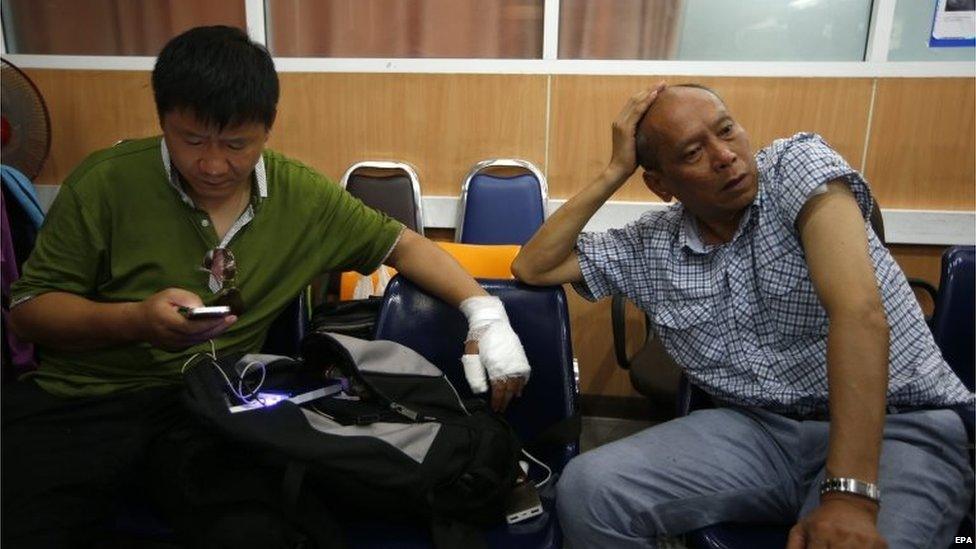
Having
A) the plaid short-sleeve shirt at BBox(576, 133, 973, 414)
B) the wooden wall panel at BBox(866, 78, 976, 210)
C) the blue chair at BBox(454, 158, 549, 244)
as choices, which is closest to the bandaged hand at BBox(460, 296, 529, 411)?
the plaid short-sleeve shirt at BBox(576, 133, 973, 414)

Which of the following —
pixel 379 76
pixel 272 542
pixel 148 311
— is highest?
pixel 379 76

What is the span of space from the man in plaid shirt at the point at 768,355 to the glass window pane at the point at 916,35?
1592mm

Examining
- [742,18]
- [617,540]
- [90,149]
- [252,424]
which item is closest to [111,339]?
[252,424]

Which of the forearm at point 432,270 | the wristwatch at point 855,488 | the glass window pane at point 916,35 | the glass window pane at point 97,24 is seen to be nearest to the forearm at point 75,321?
the forearm at point 432,270

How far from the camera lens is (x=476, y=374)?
1252 mm

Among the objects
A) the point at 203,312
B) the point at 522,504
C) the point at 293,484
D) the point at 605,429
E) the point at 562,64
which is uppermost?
the point at 562,64

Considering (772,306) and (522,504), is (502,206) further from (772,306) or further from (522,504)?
(522,504)

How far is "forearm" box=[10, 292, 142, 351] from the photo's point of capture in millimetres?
1127

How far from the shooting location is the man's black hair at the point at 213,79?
1.11 metres

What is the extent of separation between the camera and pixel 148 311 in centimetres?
107

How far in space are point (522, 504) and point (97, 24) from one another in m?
2.87

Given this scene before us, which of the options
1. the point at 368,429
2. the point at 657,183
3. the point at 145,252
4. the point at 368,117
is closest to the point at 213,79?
the point at 145,252

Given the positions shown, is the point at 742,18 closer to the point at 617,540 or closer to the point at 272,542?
the point at 617,540

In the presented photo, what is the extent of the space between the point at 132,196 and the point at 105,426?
44 cm
